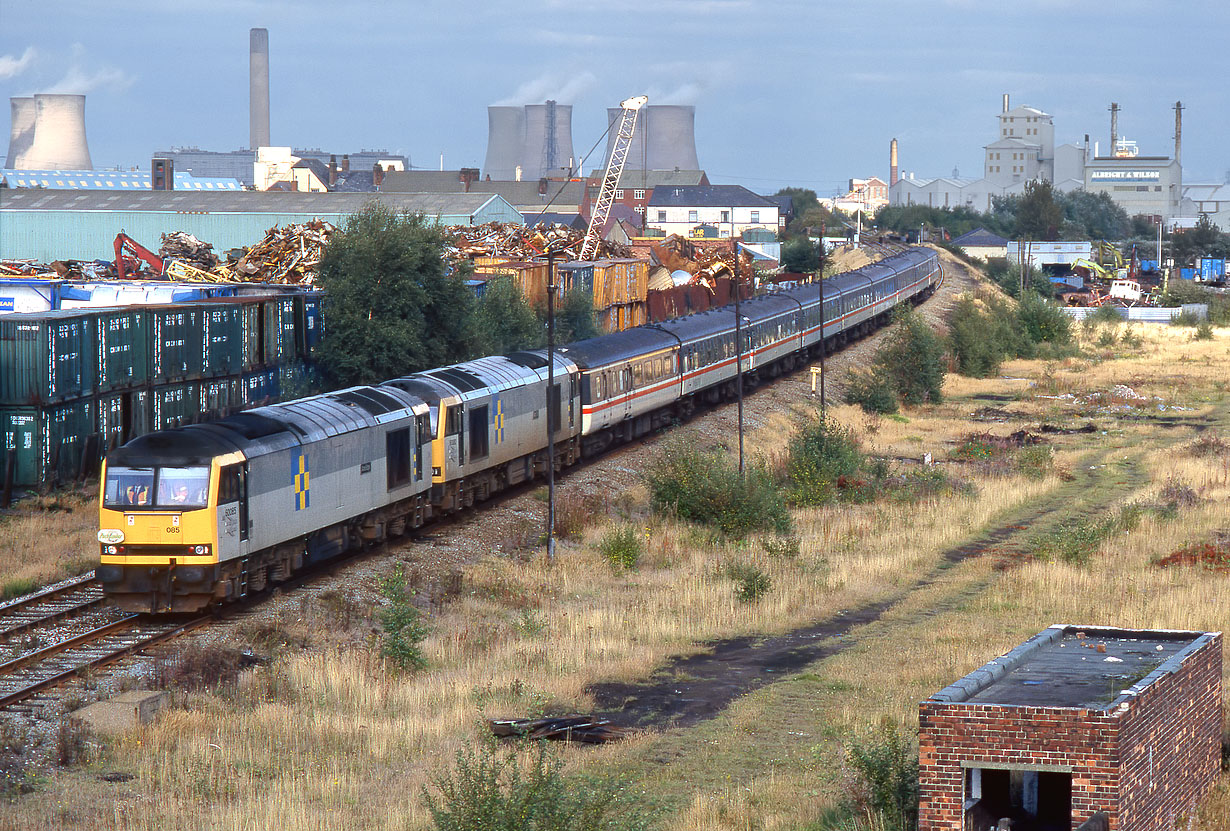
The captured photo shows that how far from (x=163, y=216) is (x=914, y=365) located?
51.3 m

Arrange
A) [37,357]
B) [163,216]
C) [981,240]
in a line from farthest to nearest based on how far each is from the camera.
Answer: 1. [981,240]
2. [163,216]
3. [37,357]

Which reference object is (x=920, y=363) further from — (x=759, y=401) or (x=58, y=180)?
(x=58, y=180)

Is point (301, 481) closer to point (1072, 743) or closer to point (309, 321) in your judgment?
point (1072, 743)

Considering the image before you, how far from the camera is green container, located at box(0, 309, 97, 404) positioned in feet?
103

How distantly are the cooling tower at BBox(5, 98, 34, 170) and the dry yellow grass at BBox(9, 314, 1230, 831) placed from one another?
16353 cm

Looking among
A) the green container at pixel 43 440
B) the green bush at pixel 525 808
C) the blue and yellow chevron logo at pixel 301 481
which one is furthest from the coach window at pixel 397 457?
the green bush at pixel 525 808

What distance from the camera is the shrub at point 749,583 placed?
24578 millimetres

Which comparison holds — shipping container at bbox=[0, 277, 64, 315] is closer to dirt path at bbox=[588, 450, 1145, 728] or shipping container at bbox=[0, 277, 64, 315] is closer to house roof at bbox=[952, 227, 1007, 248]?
dirt path at bbox=[588, 450, 1145, 728]

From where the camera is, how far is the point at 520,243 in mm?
72312

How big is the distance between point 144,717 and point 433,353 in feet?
85.5

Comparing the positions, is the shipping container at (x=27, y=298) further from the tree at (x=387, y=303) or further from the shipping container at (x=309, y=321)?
the tree at (x=387, y=303)

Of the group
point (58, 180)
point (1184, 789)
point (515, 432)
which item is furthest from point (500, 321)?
point (58, 180)

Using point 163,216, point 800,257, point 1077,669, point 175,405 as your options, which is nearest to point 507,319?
point 175,405

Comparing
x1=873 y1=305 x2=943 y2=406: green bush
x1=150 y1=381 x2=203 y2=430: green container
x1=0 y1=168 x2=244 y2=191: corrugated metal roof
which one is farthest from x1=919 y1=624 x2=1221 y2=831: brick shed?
x1=0 y1=168 x2=244 y2=191: corrugated metal roof
